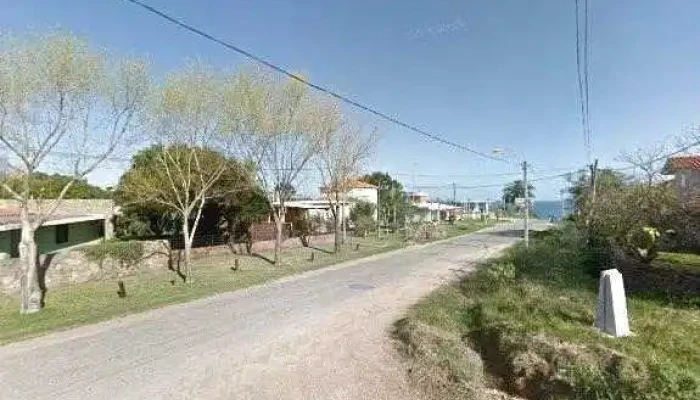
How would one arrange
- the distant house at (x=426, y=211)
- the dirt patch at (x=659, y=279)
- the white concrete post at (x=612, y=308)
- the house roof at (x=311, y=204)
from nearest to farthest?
the white concrete post at (x=612, y=308), the dirt patch at (x=659, y=279), the house roof at (x=311, y=204), the distant house at (x=426, y=211)

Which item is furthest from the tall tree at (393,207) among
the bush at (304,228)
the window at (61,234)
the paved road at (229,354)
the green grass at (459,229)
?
the paved road at (229,354)

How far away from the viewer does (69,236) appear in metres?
27.6

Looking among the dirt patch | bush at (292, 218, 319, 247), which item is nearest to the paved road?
the dirt patch

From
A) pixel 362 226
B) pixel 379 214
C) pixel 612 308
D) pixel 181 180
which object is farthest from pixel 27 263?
pixel 379 214

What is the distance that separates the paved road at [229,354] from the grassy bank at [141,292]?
959 millimetres

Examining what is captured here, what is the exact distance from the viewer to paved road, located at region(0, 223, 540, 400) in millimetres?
6496

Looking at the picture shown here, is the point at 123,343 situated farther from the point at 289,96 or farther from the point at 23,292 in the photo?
the point at 289,96

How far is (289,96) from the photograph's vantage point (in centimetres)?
2209

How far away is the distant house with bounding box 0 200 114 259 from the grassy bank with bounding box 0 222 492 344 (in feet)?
22.4

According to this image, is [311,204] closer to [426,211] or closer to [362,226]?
[362,226]

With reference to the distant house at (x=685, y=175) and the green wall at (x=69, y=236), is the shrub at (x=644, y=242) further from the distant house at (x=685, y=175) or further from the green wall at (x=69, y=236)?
the green wall at (x=69, y=236)

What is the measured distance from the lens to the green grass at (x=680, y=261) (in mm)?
17094

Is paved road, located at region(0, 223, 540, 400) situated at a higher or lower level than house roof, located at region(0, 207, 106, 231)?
lower

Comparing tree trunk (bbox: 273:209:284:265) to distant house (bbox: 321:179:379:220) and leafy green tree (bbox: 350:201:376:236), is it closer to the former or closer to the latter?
distant house (bbox: 321:179:379:220)
